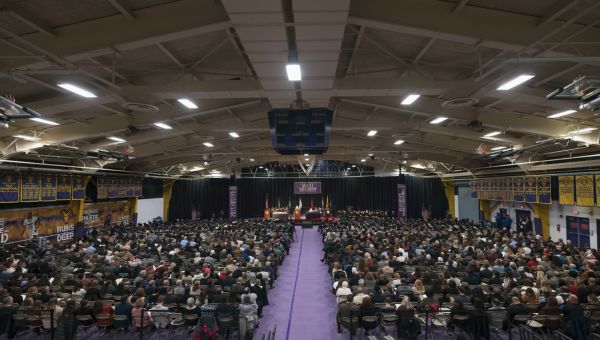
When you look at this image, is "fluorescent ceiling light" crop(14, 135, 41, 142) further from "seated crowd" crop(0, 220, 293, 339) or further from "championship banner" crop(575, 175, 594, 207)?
"championship banner" crop(575, 175, 594, 207)

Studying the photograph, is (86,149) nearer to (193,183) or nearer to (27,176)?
(27,176)

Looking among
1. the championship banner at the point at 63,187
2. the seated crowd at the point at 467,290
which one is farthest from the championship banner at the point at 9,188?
the seated crowd at the point at 467,290

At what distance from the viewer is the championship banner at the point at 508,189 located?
23444mm

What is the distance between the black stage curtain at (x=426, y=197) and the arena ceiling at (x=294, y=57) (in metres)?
24.5

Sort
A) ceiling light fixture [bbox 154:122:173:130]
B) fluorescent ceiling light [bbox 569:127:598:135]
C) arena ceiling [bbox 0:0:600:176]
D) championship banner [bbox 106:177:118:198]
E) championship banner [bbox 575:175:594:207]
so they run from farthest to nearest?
championship banner [bbox 106:177:118:198], championship banner [bbox 575:175:594:207], ceiling light fixture [bbox 154:122:173:130], fluorescent ceiling light [bbox 569:127:598:135], arena ceiling [bbox 0:0:600:176]

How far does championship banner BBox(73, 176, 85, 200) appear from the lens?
74.5 feet

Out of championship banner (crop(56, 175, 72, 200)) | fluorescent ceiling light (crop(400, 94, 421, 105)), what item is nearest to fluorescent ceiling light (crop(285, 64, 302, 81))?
fluorescent ceiling light (crop(400, 94, 421, 105))

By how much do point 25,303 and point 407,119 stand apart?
15.8m

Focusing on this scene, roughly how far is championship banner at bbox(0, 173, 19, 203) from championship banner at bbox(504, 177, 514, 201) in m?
30.0

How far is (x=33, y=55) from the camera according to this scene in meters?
6.41

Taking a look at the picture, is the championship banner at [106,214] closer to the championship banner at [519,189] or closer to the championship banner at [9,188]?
the championship banner at [9,188]

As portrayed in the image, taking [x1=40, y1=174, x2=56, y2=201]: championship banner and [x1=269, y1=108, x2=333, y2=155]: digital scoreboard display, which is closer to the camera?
[x1=269, y1=108, x2=333, y2=155]: digital scoreboard display

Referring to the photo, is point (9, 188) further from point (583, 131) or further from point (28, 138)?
point (583, 131)

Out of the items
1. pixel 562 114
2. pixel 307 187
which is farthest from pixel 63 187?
pixel 307 187
